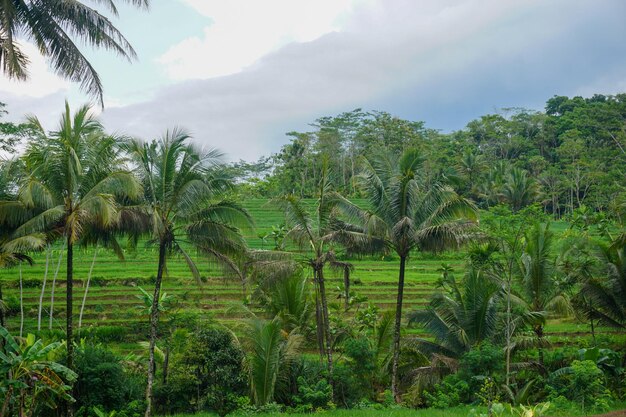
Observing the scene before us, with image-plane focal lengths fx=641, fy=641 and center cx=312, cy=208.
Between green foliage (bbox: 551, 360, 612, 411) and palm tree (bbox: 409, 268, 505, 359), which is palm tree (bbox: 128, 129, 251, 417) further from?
green foliage (bbox: 551, 360, 612, 411)

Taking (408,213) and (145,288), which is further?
(145,288)

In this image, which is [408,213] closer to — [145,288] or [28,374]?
[28,374]

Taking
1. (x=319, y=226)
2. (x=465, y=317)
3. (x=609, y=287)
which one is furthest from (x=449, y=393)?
(x=609, y=287)

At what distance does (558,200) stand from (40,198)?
2089 inches

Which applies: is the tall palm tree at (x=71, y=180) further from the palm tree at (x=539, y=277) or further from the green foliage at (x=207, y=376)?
the palm tree at (x=539, y=277)

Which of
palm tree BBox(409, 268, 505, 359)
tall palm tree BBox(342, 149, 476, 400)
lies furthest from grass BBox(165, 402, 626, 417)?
palm tree BBox(409, 268, 505, 359)

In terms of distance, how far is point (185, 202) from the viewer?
53.2 ft

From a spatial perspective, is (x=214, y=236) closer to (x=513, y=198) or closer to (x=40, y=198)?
(x=40, y=198)

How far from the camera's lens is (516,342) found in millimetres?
18609

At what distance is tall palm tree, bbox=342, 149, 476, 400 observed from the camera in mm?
17922

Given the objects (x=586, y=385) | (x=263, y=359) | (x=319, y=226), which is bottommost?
(x=586, y=385)

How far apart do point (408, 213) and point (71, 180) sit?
29.1 feet

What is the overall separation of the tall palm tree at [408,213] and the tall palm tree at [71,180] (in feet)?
21.9

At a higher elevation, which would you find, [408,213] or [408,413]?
[408,213]
